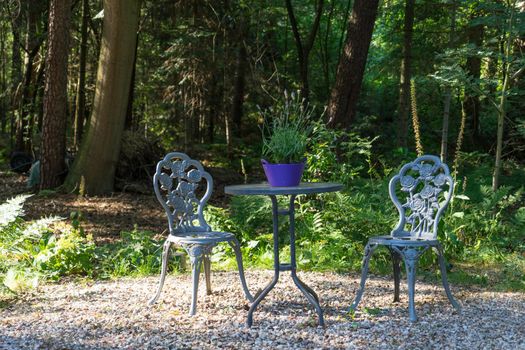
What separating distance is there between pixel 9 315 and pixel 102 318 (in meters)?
0.67

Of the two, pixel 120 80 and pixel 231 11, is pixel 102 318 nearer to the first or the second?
pixel 120 80

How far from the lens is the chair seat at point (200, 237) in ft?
13.2

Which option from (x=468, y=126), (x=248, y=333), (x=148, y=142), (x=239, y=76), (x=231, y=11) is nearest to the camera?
(x=248, y=333)

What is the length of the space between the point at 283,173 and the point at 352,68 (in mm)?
4775

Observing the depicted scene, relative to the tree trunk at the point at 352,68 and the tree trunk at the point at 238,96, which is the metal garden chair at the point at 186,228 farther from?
the tree trunk at the point at 238,96

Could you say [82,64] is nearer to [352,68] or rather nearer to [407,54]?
[407,54]

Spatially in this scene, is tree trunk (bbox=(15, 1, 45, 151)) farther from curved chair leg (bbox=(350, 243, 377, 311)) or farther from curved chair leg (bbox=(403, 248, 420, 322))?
curved chair leg (bbox=(403, 248, 420, 322))

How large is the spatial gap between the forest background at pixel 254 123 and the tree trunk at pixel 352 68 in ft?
0.06

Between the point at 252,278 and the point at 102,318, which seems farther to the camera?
the point at 252,278

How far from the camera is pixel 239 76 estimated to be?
642 inches

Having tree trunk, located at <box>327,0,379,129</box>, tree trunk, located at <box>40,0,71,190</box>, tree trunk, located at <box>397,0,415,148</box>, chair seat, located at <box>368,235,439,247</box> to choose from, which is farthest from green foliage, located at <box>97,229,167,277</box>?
tree trunk, located at <box>397,0,415,148</box>

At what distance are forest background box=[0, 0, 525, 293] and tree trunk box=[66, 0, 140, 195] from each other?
0.02 m

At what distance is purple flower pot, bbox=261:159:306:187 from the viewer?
4004 mm

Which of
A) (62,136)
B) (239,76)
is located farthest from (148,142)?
(239,76)
